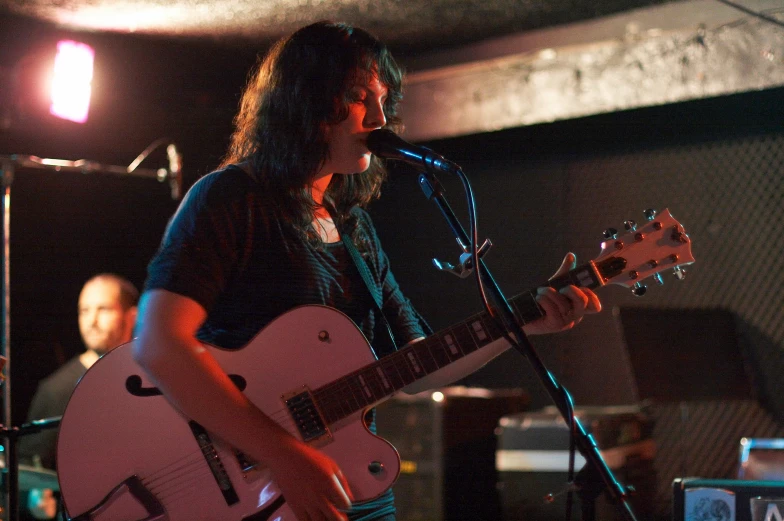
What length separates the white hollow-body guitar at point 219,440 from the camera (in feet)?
5.87

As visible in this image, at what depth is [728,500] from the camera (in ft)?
7.52

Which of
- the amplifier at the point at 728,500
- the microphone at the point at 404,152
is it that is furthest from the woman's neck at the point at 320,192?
the amplifier at the point at 728,500

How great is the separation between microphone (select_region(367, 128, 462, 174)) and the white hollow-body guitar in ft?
1.29

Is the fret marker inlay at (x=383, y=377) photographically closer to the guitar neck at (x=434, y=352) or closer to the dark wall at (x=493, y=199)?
the guitar neck at (x=434, y=352)

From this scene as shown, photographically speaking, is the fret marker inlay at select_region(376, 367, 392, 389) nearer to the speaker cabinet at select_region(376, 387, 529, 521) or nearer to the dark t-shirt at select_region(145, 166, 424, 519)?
the dark t-shirt at select_region(145, 166, 424, 519)

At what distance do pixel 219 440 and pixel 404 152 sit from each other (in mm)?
771

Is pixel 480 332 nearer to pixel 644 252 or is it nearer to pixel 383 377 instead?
pixel 383 377

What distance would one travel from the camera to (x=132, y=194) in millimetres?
5484

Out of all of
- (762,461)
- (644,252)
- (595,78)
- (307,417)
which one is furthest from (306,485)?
(595,78)

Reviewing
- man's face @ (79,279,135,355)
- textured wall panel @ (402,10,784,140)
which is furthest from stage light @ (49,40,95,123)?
textured wall panel @ (402,10,784,140)

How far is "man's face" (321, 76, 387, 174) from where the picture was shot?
2064 mm

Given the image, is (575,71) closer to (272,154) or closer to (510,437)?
(510,437)

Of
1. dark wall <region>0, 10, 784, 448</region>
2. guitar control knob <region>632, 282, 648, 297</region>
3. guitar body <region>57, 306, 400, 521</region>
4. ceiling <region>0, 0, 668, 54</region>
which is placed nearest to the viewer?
guitar body <region>57, 306, 400, 521</region>

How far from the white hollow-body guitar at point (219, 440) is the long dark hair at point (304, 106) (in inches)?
11.8
